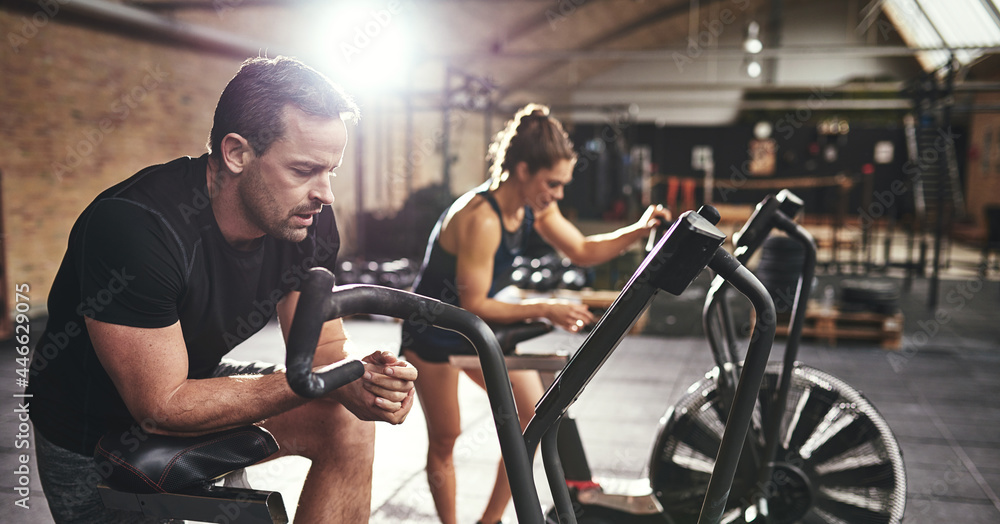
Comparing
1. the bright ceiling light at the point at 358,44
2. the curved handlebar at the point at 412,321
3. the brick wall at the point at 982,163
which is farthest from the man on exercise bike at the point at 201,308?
the brick wall at the point at 982,163

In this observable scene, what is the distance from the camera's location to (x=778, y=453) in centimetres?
211

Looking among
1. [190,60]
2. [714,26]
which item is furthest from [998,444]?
[714,26]

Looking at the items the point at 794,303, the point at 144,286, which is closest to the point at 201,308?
the point at 144,286

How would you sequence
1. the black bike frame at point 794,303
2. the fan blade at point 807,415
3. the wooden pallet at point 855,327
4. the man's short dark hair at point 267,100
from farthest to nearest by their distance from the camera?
the wooden pallet at point 855,327 < the fan blade at point 807,415 < the black bike frame at point 794,303 < the man's short dark hair at point 267,100

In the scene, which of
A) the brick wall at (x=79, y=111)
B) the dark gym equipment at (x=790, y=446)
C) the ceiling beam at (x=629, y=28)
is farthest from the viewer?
the ceiling beam at (x=629, y=28)

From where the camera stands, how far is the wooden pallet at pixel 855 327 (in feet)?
18.5

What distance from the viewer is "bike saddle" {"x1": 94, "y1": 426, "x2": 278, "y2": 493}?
106 cm

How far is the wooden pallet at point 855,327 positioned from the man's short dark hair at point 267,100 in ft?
17.0

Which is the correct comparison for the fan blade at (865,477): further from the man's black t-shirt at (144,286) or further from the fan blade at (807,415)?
the man's black t-shirt at (144,286)

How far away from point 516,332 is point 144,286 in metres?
1.06

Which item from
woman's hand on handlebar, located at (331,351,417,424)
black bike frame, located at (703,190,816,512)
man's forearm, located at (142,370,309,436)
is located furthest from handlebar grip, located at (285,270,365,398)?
black bike frame, located at (703,190,816,512)

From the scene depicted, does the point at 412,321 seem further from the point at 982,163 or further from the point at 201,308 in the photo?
the point at 982,163

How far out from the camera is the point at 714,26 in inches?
634

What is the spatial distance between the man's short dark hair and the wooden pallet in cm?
517
